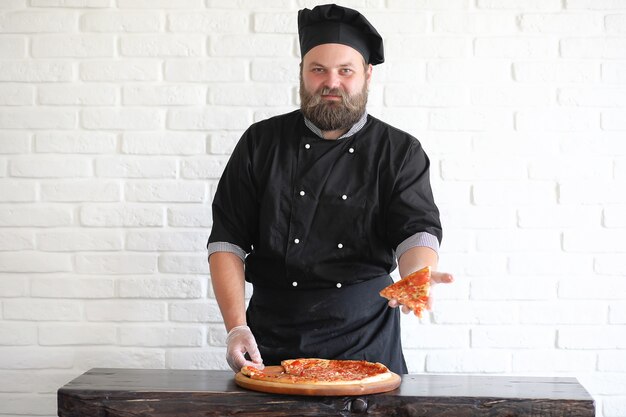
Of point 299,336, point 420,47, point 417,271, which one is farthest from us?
point 420,47

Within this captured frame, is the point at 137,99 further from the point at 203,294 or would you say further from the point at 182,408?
the point at 182,408

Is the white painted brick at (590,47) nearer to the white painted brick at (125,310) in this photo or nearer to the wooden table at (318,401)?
the wooden table at (318,401)

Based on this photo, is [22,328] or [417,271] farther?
[22,328]

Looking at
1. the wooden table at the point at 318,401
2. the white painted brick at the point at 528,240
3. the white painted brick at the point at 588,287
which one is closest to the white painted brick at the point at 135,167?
the wooden table at the point at 318,401

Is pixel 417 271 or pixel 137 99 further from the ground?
pixel 137 99

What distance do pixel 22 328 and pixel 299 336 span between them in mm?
1358

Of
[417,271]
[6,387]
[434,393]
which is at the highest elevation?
[417,271]

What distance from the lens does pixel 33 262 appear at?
3500 millimetres

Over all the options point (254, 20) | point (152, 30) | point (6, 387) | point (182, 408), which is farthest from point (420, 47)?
point (6, 387)

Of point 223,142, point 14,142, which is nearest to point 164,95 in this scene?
point 223,142

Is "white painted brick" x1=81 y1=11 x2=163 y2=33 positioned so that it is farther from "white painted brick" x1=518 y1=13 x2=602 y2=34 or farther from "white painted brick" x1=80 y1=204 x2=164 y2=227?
"white painted brick" x1=518 y1=13 x2=602 y2=34

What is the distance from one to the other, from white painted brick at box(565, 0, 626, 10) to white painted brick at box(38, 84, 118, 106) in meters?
1.92

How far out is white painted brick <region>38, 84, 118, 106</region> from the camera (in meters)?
3.49

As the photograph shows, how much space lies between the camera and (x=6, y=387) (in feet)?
11.5
